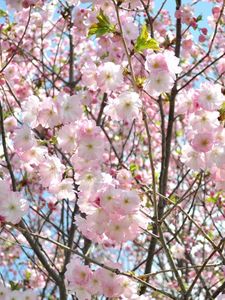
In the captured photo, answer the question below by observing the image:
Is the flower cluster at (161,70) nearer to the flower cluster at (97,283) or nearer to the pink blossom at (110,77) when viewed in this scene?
the pink blossom at (110,77)

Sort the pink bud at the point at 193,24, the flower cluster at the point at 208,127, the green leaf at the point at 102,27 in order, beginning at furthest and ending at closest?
the pink bud at the point at 193,24 → the green leaf at the point at 102,27 → the flower cluster at the point at 208,127

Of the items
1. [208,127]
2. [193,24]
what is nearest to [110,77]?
[208,127]

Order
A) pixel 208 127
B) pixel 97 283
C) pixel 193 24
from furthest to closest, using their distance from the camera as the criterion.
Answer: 1. pixel 193 24
2. pixel 97 283
3. pixel 208 127

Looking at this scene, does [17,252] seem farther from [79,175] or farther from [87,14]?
[79,175]

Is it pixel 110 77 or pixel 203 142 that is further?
pixel 110 77

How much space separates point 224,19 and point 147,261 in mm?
2511

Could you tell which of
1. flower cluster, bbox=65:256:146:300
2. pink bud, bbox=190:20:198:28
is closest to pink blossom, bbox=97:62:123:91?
flower cluster, bbox=65:256:146:300

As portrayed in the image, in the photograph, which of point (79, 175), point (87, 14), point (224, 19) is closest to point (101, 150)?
point (79, 175)

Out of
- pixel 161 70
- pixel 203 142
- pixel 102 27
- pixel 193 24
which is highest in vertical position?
pixel 193 24

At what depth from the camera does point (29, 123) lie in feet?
10.1

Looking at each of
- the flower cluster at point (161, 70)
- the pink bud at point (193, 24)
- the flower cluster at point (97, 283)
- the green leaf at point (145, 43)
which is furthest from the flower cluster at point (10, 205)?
the pink bud at point (193, 24)

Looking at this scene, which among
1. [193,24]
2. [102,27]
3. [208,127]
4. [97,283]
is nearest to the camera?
[208,127]

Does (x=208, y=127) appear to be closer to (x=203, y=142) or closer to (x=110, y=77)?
(x=203, y=142)

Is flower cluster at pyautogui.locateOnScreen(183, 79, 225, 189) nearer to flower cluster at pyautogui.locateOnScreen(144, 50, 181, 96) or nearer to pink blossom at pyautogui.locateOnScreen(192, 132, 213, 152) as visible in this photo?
pink blossom at pyautogui.locateOnScreen(192, 132, 213, 152)
